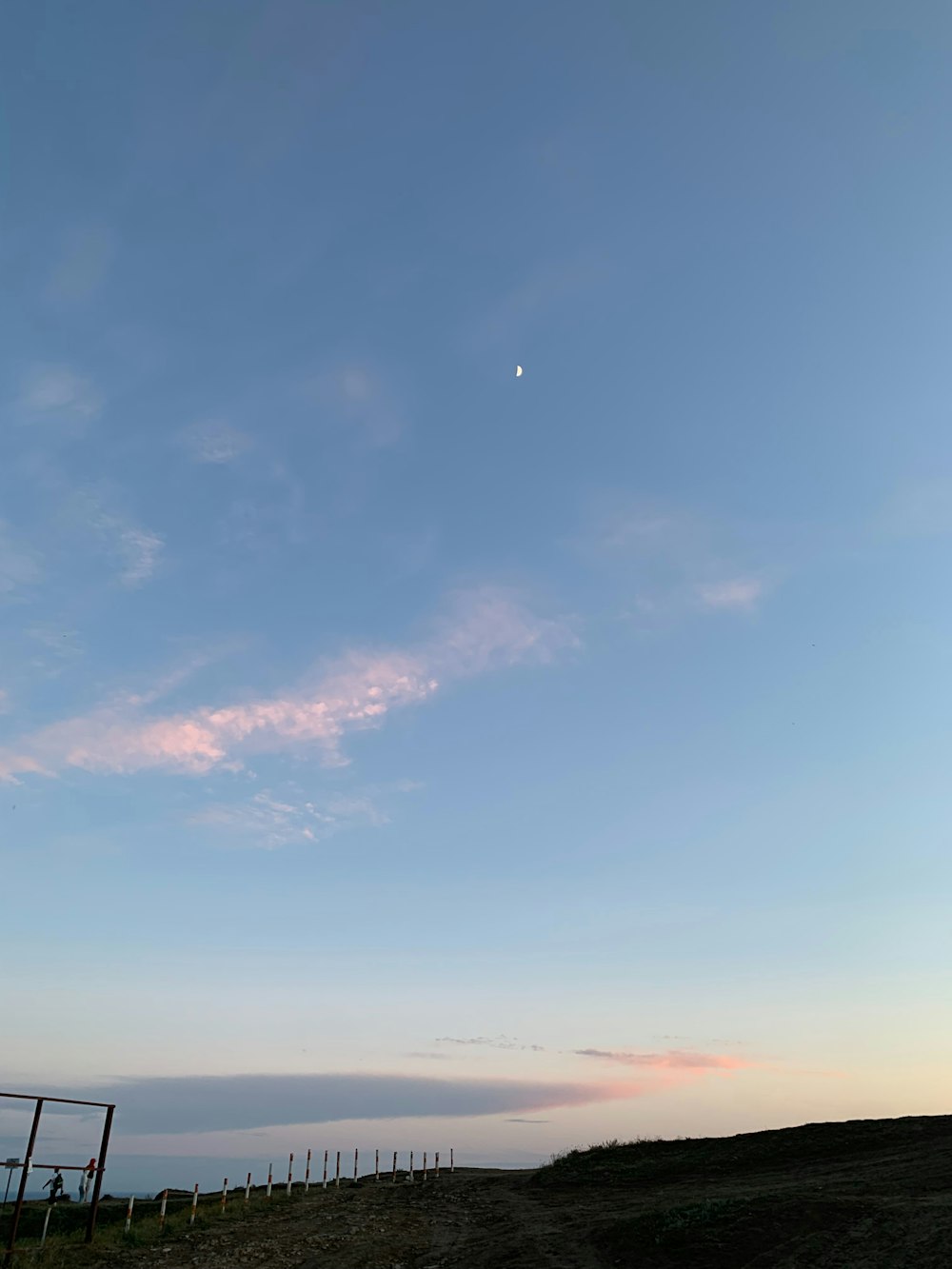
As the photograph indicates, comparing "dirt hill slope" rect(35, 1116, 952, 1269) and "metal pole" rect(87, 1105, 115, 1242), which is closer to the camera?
"dirt hill slope" rect(35, 1116, 952, 1269)

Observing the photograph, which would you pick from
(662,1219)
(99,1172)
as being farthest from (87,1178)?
(662,1219)

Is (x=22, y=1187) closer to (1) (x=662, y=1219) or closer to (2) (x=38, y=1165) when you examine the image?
(2) (x=38, y=1165)

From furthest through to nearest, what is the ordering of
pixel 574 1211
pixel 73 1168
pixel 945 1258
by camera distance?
1. pixel 574 1211
2. pixel 73 1168
3. pixel 945 1258

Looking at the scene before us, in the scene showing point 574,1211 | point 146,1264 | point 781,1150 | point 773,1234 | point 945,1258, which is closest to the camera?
point 945,1258

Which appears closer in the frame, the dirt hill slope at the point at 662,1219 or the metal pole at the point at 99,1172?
the dirt hill slope at the point at 662,1219

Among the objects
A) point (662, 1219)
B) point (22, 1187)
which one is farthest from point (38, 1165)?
point (662, 1219)

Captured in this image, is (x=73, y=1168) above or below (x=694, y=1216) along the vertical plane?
above

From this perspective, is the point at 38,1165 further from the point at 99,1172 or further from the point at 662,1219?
the point at 662,1219

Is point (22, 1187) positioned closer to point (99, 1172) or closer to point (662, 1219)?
point (99, 1172)

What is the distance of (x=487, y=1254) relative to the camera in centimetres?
2798

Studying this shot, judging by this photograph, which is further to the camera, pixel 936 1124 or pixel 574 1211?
pixel 936 1124

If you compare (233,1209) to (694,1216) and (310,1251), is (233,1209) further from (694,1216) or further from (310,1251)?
(694,1216)

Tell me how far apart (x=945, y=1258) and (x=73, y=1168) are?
1056 inches

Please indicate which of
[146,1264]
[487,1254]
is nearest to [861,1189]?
[487,1254]
